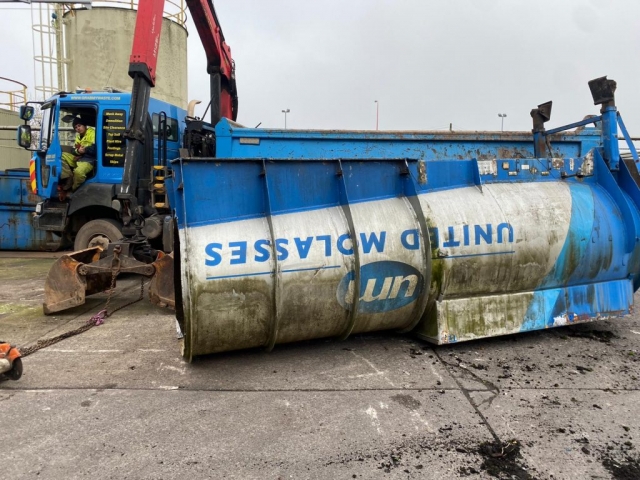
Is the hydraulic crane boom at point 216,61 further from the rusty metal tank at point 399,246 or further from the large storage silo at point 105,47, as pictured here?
the large storage silo at point 105,47

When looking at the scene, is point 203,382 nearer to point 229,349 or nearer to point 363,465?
point 229,349

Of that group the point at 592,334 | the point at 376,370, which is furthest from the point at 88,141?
the point at 592,334

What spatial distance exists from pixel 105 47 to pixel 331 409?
1621 cm

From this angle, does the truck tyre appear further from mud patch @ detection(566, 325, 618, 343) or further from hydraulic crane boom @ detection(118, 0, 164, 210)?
mud patch @ detection(566, 325, 618, 343)

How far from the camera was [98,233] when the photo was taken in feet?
22.2

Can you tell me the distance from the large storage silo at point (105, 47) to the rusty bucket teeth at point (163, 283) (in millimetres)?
11988

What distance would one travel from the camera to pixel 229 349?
11.3 feet

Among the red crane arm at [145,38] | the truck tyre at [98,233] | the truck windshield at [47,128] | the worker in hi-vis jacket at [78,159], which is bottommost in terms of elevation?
the truck tyre at [98,233]

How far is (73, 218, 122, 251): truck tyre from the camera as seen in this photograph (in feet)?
22.2

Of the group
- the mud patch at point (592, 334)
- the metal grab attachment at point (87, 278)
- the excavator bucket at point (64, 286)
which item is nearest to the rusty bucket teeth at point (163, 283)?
the metal grab attachment at point (87, 278)

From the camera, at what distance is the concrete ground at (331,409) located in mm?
2309

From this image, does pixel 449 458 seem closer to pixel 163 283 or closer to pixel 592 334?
pixel 592 334

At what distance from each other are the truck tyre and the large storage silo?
9.75 metres

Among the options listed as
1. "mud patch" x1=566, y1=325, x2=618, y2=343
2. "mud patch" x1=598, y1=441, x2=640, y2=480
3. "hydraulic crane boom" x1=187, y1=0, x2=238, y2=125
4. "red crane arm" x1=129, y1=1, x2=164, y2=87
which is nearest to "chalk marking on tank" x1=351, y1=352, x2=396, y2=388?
"mud patch" x1=598, y1=441, x2=640, y2=480
